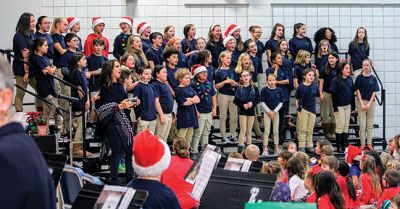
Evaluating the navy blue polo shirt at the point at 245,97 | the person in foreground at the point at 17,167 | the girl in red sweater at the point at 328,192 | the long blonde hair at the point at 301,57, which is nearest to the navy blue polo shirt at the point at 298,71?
the long blonde hair at the point at 301,57

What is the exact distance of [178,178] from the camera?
7684mm

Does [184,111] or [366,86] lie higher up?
[366,86]

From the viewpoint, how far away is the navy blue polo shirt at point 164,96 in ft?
40.1

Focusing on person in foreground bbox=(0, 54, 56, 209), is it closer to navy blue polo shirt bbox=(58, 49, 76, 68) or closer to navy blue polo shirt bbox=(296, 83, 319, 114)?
navy blue polo shirt bbox=(58, 49, 76, 68)

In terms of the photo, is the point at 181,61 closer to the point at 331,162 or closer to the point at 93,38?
the point at 93,38

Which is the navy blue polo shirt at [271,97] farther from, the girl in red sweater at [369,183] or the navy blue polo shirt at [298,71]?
the girl in red sweater at [369,183]

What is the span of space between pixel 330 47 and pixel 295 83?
1.51 m

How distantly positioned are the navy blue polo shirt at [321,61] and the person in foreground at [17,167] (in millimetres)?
12576

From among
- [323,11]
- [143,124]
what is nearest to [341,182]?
[143,124]

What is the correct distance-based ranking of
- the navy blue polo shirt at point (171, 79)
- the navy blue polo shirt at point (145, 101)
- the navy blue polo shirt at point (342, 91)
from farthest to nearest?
the navy blue polo shirt at point (342, 91), the navy blue polo shirt at point (171, 79), the navy blue polo shirt at point (145, 101)

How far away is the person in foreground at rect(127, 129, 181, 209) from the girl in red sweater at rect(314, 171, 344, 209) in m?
2.60

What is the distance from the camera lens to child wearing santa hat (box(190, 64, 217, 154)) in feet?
42.8

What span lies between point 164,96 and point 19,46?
7.71 feet

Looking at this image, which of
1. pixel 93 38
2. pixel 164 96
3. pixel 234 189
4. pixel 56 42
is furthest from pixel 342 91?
pixel 234 189
